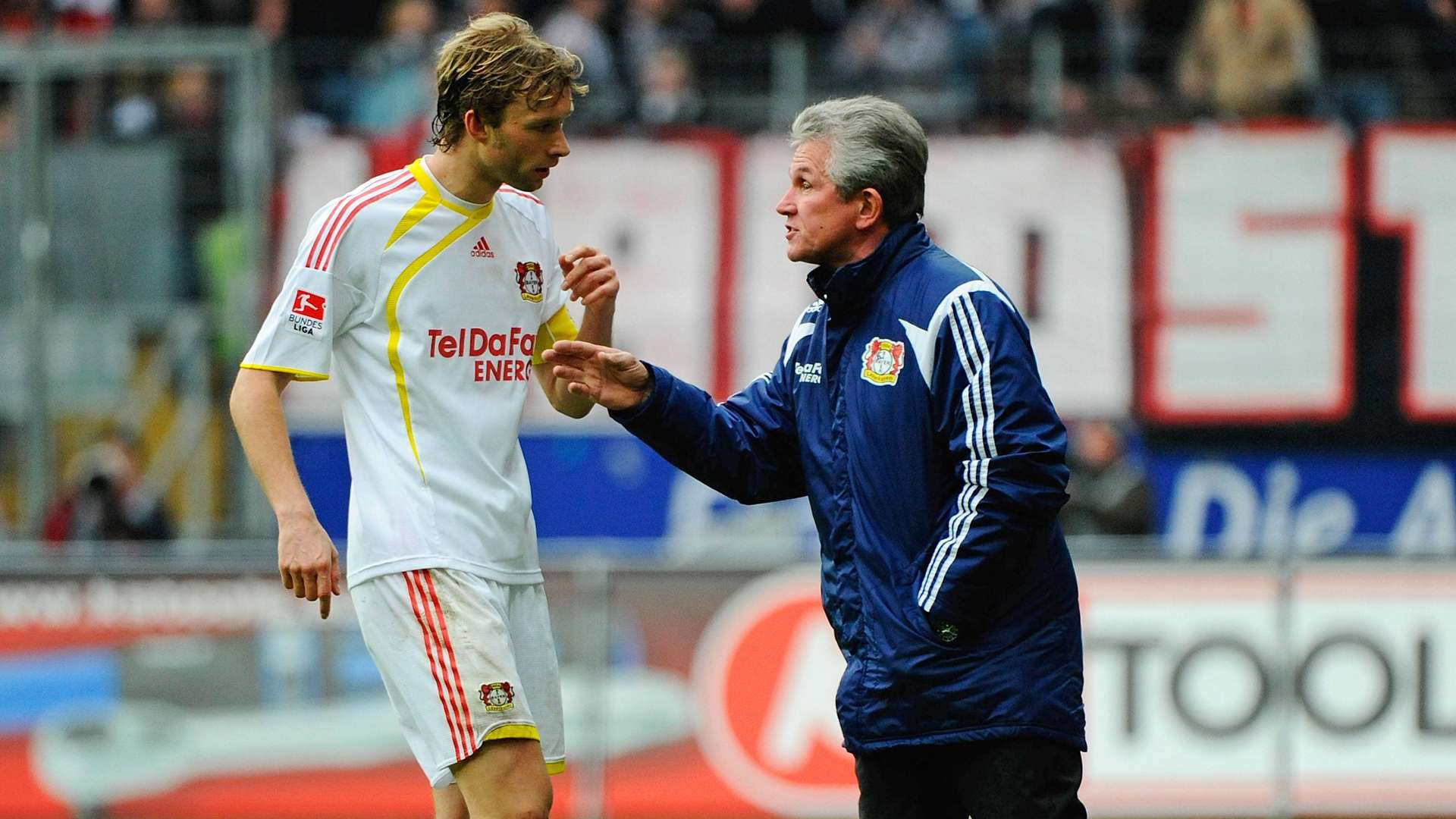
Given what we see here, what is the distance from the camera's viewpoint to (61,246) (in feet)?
38.6

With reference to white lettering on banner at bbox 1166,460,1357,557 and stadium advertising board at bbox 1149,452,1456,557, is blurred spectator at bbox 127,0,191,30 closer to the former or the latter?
stadium advertising board at bbox 1149,452,1456,557

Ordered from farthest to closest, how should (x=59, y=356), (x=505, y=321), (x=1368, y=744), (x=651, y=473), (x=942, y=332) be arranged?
(x=651, y=473), (x=59, y=356), (x=1368, y=744), (x=505, y=321), (x=942, y=332)

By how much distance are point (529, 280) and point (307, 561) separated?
92cm

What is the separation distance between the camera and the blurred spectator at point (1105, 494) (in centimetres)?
1151

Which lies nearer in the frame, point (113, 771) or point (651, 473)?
point (113, 771)

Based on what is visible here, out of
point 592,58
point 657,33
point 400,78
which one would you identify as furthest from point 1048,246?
point 400,78

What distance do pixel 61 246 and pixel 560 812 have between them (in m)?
5.35

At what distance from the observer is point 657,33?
12914 mm

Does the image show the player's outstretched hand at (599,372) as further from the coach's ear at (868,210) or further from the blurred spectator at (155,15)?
the blurred spectator at (155,15)

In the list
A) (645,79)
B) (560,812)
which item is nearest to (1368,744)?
(560,812)

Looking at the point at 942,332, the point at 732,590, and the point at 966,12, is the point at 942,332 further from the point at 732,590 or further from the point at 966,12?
the point at 966,12

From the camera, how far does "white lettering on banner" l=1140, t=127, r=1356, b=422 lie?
12.7 metres

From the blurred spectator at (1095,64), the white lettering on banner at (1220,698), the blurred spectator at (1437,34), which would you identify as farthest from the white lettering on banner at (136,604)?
the blurred spectator at (1437,34)

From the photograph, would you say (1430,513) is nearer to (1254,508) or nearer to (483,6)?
(1254,508)
